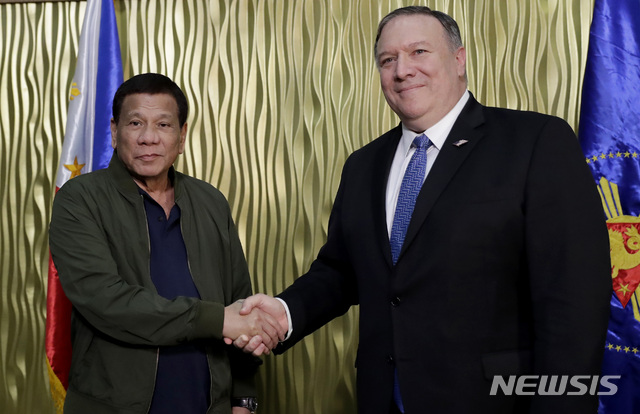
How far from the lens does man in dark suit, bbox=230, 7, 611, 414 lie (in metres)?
1.27

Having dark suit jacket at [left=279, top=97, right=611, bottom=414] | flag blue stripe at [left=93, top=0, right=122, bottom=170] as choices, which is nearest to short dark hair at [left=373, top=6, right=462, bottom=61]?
dark suit jacket at [left=279, top=97, right=611, bottom=414]

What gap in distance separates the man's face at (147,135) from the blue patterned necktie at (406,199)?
2.47 ft

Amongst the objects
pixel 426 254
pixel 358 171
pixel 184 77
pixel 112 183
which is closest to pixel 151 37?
pixel 184 77

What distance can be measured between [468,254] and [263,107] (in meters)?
1.81

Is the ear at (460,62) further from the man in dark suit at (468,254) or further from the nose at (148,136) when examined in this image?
the nose at (148,136)

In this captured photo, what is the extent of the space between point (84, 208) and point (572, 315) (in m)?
1.25

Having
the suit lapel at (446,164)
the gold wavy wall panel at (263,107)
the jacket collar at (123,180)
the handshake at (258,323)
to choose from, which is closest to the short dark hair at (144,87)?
the jacket collar at (123,180)

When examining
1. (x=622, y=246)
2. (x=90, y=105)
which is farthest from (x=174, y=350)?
(x=622, y=246)

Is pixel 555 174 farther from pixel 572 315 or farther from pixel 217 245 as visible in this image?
pixel 217 245

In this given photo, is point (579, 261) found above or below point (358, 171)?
below

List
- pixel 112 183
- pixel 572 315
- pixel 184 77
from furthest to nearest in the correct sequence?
pixel 184 77 < pixel 112 183 < pixel 572 315

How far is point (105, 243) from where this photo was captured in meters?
1.73

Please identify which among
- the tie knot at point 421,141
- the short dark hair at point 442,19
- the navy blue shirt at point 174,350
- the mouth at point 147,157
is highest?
the short dark hair at point 442,19

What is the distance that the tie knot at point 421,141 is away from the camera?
1538mm
